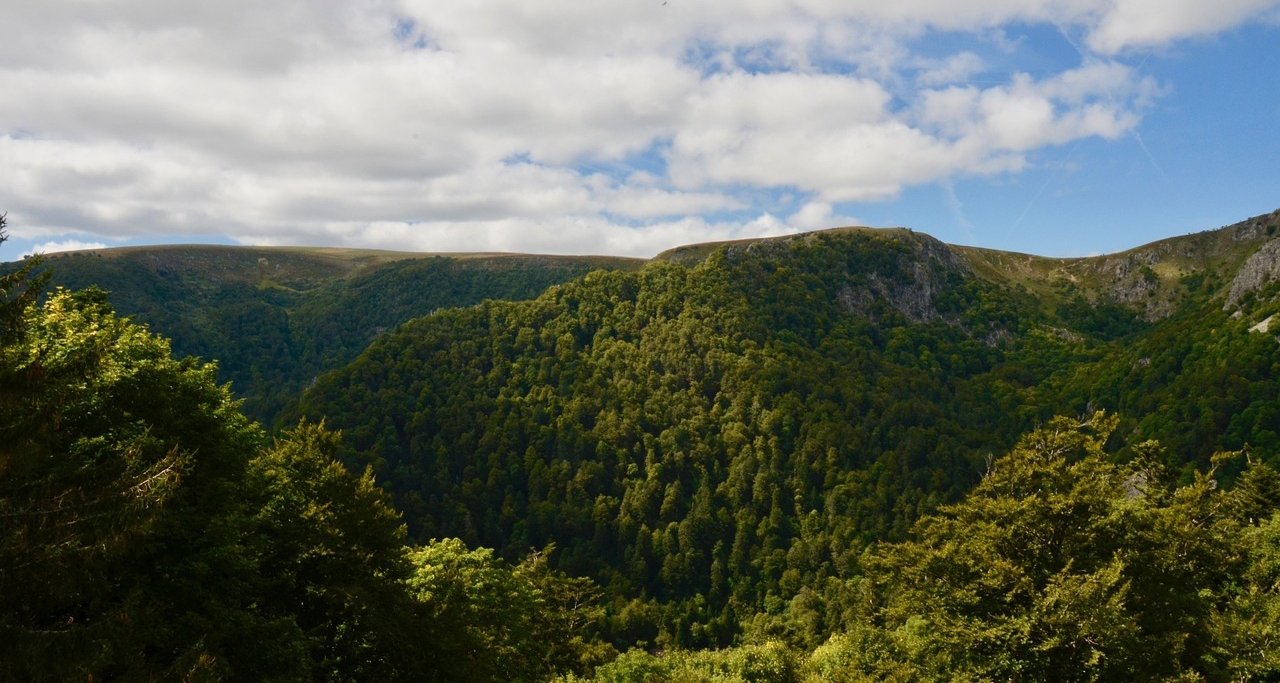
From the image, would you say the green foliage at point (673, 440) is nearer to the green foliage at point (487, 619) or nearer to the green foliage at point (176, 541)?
the green foliage at point (487, 619)

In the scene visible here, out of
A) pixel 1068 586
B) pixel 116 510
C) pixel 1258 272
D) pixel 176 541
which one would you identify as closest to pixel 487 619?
pixel 176 541

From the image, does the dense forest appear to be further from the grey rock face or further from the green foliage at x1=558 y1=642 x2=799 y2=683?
the grey rock face

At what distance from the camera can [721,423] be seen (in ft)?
553

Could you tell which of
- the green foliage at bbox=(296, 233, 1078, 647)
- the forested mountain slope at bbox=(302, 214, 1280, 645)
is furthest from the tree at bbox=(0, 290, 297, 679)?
the green foliage at bbox=(296, 233, 1078, 647)

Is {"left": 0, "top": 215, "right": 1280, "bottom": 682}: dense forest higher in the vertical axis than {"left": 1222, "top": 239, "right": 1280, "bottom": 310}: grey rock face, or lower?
lower

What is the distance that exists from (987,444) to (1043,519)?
14096cm

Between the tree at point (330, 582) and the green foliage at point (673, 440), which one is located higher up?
the tree at point (330, 582)

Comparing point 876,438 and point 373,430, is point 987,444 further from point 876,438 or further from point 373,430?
point 373,430

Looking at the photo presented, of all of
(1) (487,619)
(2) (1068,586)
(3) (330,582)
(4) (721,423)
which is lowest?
(4) (721,423)

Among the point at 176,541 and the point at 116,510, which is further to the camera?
the point at 176,541

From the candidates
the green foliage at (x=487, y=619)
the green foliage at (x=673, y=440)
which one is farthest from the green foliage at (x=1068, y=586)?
the green foliage at (x=673, y=440)

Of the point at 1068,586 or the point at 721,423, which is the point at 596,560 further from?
the point at 1068,586

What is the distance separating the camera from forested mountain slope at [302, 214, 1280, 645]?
126375 millimetres

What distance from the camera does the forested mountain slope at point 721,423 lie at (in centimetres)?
12638
